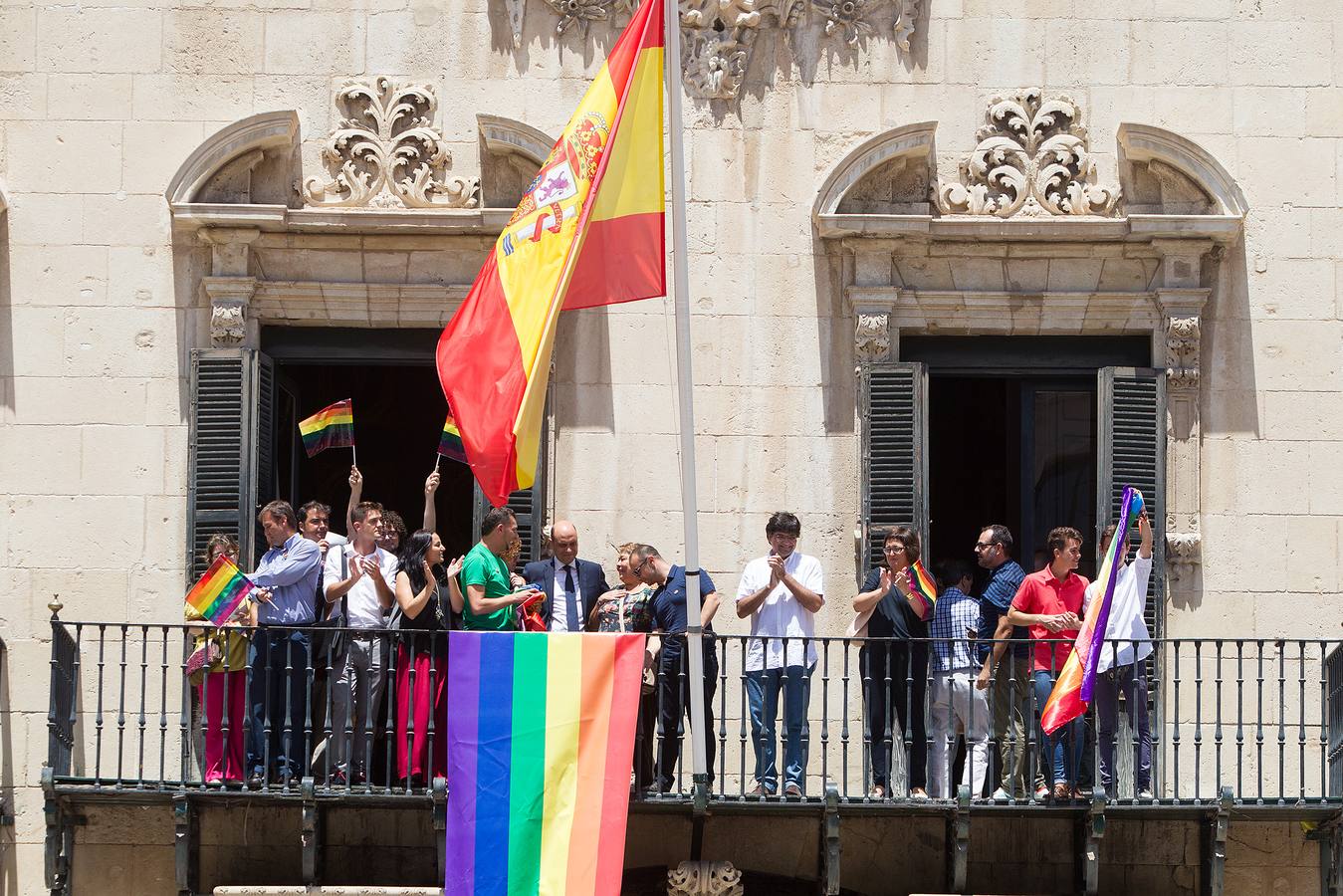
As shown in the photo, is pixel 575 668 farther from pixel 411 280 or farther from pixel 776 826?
pixel 411 280

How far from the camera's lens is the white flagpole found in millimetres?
12805

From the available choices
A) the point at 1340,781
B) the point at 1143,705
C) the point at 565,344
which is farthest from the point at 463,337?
the point at 1340,781

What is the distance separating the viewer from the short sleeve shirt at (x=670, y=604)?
1338 centimetres

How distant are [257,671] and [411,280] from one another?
2.58m

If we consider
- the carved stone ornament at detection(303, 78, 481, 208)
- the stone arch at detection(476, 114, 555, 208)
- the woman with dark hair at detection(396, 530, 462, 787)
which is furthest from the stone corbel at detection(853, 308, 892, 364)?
the woman with dark hair at detection(396, 530, 462, 787)

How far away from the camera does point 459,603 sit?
522 inches

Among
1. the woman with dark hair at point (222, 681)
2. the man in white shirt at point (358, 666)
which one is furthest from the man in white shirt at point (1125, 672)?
the woman with dark hair at point (222, 681)

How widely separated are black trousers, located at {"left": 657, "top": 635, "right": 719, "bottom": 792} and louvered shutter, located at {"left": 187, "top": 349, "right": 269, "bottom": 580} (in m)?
2.75

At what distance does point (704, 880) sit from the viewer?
1329cm

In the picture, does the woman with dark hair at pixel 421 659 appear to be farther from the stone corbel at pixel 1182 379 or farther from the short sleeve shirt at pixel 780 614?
the stone corbel at pixel 1182 379

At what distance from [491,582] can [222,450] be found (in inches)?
86.9

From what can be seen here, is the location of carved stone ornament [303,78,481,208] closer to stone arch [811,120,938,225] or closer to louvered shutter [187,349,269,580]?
louvered shutter [187,349,269,580]

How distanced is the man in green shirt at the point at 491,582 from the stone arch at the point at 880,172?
2.79 meters

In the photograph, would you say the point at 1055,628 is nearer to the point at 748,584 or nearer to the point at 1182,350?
the point at 748,584
